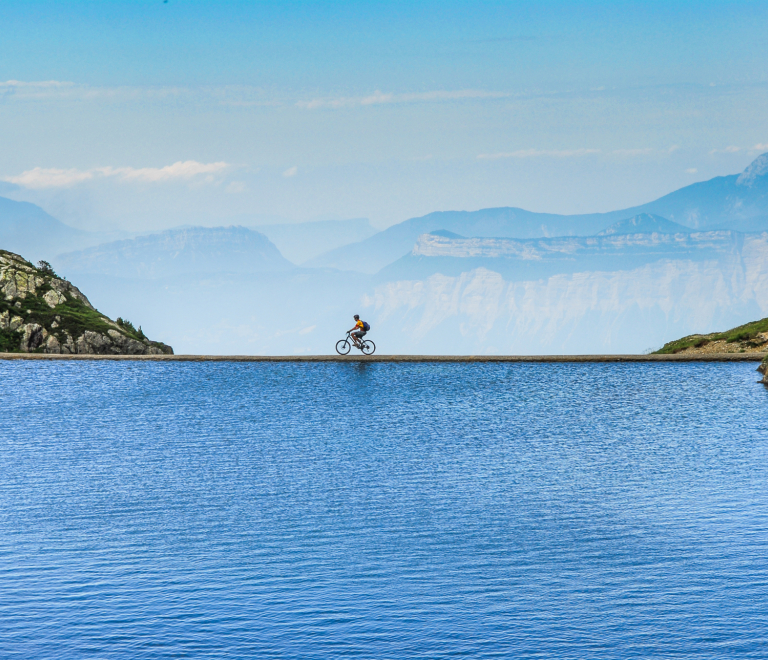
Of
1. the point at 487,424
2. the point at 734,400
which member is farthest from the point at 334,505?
the point at 734,400

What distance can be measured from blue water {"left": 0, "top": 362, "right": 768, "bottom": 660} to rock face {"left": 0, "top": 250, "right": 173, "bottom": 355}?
2161 centimetres

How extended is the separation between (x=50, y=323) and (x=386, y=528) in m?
51.7

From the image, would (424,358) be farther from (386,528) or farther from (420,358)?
(386,528)

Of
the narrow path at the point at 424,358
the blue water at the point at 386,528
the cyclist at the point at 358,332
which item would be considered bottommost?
the blue water at the point at 386,528

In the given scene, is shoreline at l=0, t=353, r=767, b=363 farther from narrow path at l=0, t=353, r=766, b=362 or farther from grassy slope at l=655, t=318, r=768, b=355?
grassy slope at l=655, t=318, r=768, b=355

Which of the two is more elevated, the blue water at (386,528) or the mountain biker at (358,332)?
the mountain biker at (358,332)

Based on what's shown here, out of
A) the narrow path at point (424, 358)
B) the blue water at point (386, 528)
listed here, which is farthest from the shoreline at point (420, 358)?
the blue water at point (386, 528)

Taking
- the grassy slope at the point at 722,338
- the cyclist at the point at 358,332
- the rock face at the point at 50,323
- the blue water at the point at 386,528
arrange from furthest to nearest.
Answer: the rock face at the point at 50,323, the grassy slope at the point at 722,338, the cyclist at the point at 358,332, the blue water at the point at 386,528

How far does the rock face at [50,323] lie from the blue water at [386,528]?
21610 millimetres

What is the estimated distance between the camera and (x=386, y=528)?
23.6 m

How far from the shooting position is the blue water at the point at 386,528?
16859mm

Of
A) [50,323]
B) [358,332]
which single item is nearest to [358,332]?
[358,332]

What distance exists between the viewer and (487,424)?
40.4m

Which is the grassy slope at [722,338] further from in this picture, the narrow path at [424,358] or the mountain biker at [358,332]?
the mountain biker at [358,332]
